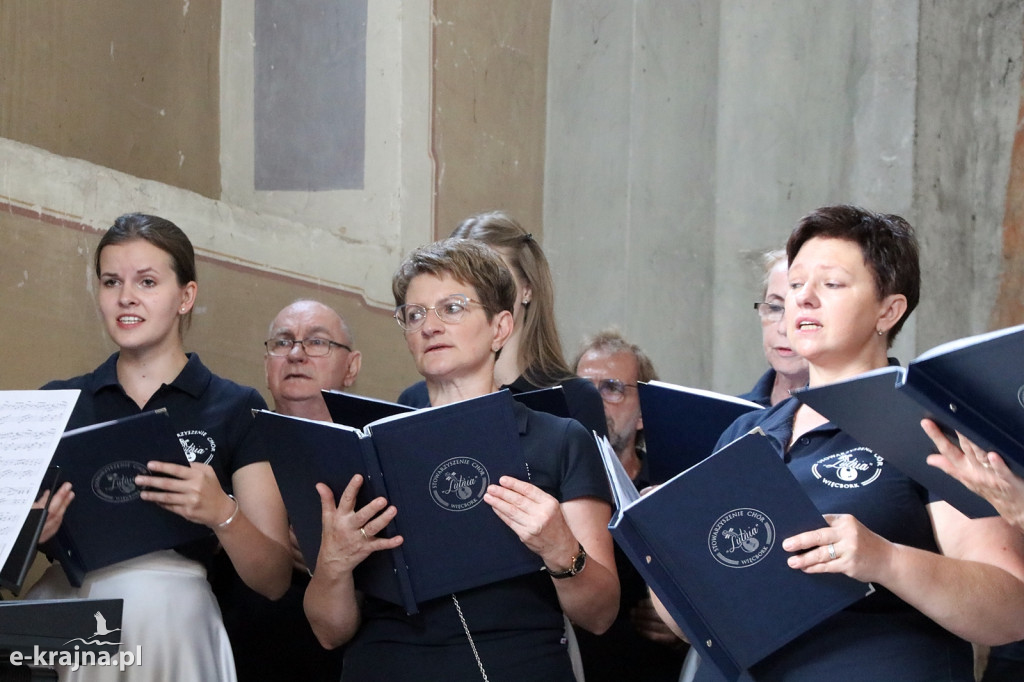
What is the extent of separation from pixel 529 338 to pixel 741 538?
1.54 meters

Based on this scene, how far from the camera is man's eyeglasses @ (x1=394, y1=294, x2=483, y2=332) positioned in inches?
118

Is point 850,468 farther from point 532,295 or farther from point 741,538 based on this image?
point 532,295

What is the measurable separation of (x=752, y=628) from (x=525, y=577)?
0.66 metres

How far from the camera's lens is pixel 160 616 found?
3.04 m

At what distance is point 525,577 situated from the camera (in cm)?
284

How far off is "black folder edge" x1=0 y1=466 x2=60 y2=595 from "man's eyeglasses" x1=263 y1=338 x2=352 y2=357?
157 centimetres

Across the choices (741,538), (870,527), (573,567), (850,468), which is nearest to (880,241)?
(850,468)

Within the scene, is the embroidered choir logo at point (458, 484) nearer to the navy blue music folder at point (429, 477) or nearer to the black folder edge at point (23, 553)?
the navy blue music folder at point (429, 477)

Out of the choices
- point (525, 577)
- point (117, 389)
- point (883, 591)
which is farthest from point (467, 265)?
point (883, 591)

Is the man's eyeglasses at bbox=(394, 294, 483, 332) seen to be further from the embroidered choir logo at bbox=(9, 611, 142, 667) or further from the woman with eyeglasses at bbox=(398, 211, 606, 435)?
the embroidered choir logo at bbox=(9, 611, 142, 667)

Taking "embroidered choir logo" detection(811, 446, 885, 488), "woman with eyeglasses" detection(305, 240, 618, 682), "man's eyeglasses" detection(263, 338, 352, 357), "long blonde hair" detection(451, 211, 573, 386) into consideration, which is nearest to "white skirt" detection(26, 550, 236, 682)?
"woman with eyeglasses" detection(305, 240, 618, 682)

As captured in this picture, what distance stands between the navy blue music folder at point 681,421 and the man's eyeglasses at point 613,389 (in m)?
1.13

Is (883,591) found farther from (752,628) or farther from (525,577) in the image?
(525,577)

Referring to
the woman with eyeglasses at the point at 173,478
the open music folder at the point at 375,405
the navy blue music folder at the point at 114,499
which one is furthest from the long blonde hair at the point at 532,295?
the navy blue music folder at the point at 114,499
